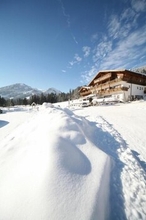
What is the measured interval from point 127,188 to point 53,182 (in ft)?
6.18

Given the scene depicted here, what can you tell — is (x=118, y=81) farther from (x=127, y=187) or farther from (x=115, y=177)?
(x=127, y=187)

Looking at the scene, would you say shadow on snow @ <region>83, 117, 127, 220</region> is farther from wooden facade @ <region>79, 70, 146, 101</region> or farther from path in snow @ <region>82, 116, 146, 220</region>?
wooden facade @ <region>79, 70, 146, 101</region>

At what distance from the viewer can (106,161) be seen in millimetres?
3729

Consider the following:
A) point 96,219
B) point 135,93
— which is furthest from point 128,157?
point 135,93

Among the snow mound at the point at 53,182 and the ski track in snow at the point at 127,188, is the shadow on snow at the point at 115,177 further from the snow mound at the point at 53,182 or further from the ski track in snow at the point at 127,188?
the snow mound at the point at 53,182

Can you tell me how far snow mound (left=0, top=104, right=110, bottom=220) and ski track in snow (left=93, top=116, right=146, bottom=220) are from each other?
0.71ft

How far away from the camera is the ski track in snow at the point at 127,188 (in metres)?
2.47

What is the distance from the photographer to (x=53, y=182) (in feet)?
8.27

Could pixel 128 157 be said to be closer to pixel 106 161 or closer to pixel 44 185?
pixel 106 161

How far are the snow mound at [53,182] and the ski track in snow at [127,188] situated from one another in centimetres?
21

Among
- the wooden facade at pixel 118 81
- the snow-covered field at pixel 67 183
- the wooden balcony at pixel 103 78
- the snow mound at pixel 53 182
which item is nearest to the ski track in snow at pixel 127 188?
the snow-covered field at pixel 67 183

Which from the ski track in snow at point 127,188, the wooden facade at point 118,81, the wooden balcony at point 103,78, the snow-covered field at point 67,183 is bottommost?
the ski track in snow at point 127,188

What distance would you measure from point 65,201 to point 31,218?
60 cm

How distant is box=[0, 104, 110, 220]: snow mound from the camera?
2109mm
